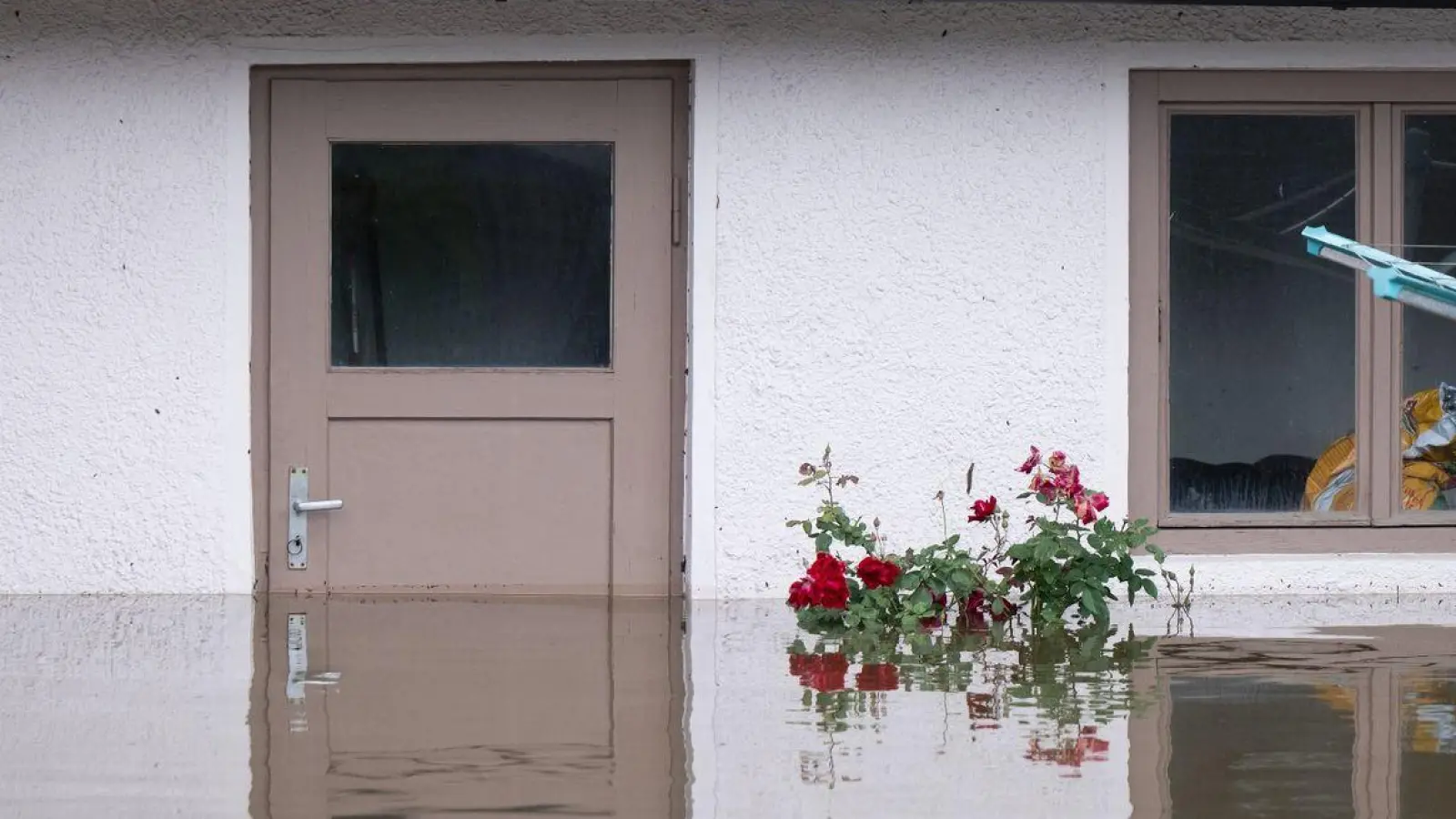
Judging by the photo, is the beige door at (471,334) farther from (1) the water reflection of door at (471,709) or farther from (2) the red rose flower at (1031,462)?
(2) the red rose flower at (1031,462)

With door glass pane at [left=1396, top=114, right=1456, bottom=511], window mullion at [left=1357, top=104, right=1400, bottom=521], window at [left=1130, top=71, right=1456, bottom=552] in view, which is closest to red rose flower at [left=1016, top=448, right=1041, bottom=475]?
window at [left=1130, top=71, right=1456, bottom=552]

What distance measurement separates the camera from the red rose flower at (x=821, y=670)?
4.91 meters

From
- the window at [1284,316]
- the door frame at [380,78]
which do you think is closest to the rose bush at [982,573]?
the window at [1284,316]

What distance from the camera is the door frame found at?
6.60m

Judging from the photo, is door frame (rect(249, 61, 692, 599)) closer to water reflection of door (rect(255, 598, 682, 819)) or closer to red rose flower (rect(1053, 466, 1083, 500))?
water reflection of door (rect(255, 598, 682, 819))

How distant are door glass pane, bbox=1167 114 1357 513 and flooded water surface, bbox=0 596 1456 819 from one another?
0.59 meters

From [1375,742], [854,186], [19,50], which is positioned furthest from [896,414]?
[19,50]

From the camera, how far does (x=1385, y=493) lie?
6719mm

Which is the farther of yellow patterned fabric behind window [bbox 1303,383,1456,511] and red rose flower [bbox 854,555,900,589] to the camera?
yellow patterned fabric behind window [bbox 1303,383,1456,511]

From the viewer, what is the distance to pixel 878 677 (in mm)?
5000

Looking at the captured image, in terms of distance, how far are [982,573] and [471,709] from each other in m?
2.15

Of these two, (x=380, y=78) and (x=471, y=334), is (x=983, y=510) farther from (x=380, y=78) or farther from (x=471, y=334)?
(x=380, y=78)

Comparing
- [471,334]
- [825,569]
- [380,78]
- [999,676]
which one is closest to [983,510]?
[825,569]

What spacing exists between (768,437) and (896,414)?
0.42 meters
